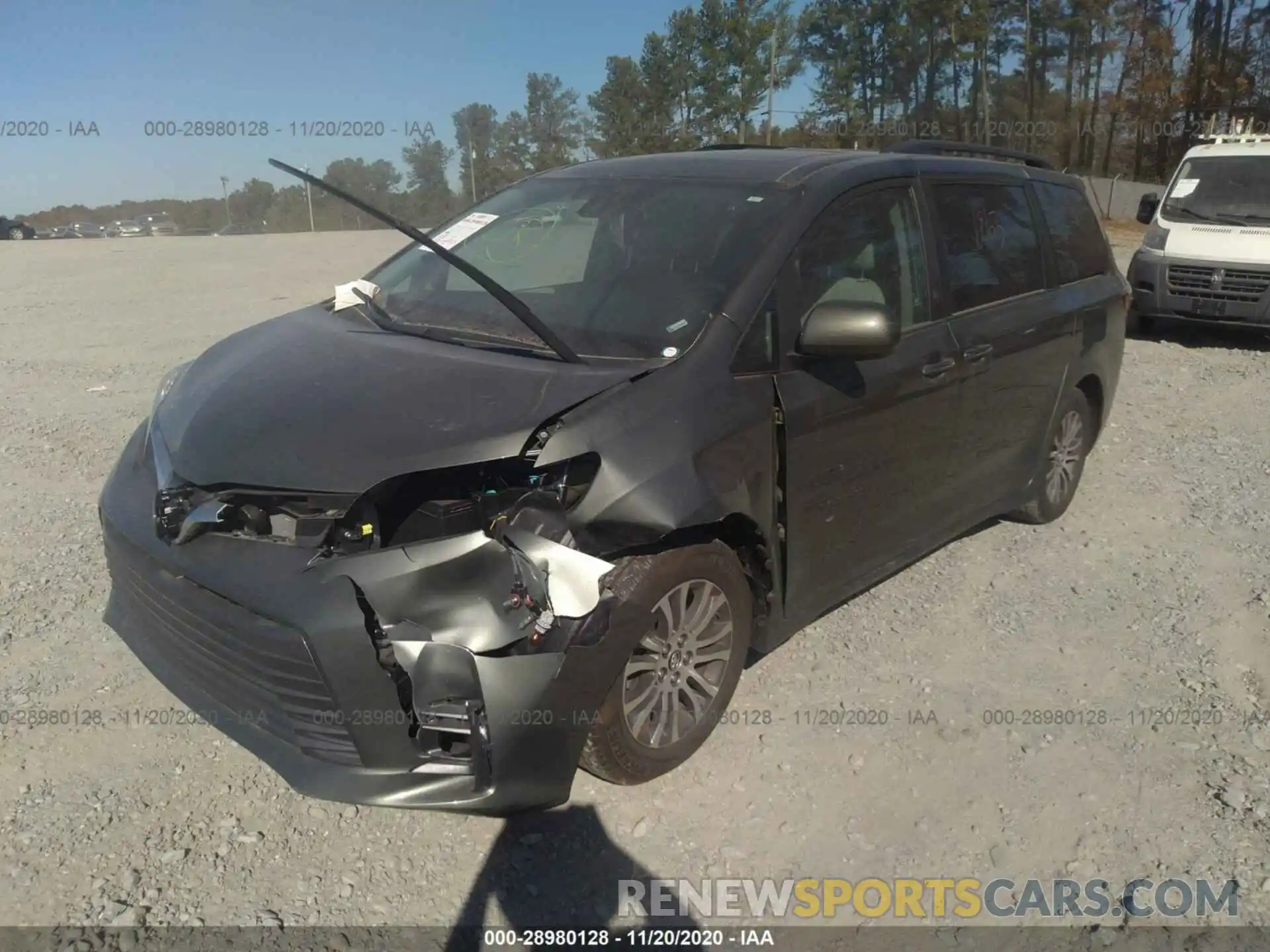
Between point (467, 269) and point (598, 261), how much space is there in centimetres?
64

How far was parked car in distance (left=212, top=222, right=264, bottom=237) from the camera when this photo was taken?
32.4 meters

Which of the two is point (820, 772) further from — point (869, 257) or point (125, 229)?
point (125, 229)

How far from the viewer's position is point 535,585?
2.53 meters

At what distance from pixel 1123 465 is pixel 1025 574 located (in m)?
2.21

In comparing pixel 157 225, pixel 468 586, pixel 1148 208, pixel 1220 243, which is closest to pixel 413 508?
pixel 468 586

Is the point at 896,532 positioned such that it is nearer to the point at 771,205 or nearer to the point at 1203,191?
the point at 771,205

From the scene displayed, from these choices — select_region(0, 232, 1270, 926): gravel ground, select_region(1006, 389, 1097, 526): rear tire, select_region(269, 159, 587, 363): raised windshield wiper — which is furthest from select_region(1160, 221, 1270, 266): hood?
select_region(269, 159, 587, 363): raised windshield wiper

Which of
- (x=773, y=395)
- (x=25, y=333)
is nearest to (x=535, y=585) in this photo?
(x=773, y=395)

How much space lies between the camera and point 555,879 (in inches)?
108

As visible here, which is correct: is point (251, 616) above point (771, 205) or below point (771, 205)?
below

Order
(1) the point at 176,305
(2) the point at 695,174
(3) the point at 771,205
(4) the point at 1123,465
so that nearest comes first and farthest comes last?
(3) the point at 771,205
(2) the point at 695,174
(4) the point at 1123,465
(1) the point at 176,305

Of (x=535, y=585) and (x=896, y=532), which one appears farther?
(x=896, y=532)

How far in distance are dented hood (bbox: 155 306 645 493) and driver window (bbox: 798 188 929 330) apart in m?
0.88

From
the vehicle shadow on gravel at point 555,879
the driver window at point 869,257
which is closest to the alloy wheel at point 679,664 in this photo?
the vehicle shadow on gravel at point 555,879
